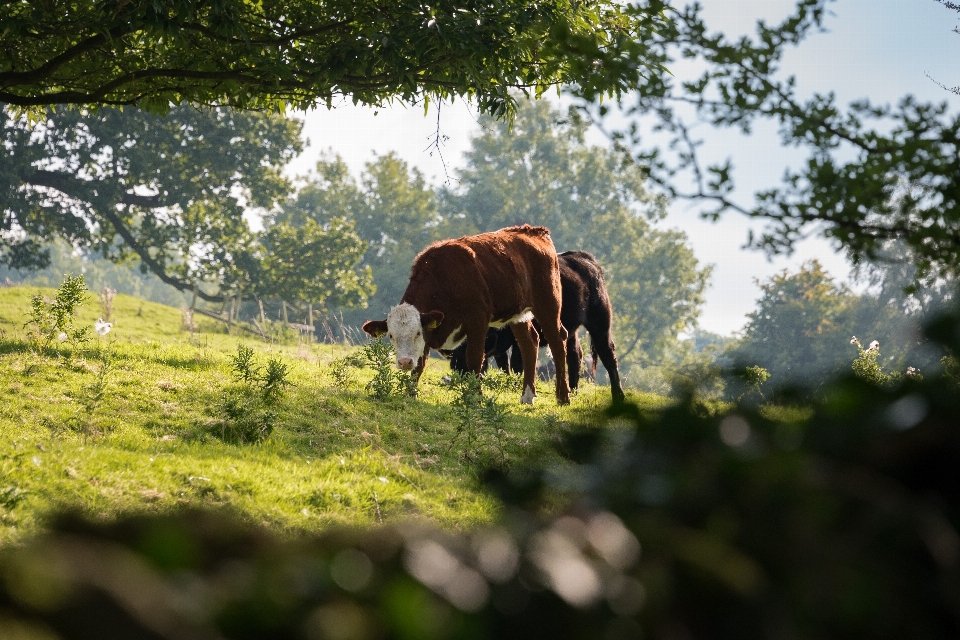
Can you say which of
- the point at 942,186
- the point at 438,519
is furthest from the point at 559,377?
the point at 942,186

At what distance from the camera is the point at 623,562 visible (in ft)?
3.40

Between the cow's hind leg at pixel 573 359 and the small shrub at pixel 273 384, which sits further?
the cow's hind leg at pixel 573 359

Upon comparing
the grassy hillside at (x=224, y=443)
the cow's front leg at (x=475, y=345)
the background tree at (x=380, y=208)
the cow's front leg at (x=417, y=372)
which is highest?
the background tree at (x=380, y=208)

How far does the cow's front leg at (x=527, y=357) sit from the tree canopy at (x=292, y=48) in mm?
4596

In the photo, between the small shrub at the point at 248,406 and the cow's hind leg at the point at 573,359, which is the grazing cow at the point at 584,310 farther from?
the small shrub at the point at 248,406

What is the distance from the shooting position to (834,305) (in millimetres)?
55906

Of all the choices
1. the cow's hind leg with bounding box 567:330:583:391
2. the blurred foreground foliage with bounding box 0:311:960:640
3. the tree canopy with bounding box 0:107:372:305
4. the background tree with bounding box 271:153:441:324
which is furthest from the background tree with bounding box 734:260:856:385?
the blurred foreground foliage with bounding box 0:311:960:640

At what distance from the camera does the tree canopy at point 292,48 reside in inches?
266

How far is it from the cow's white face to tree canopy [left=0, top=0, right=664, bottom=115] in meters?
2.84

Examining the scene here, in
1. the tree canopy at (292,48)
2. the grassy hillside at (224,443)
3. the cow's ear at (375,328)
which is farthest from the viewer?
the cow's ear at (375,328)

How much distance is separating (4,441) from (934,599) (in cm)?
684

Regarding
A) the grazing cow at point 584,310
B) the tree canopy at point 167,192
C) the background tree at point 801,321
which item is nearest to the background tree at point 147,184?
the tree canopy at point 167,192

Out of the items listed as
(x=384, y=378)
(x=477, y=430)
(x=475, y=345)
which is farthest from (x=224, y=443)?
(x=475, y=345)

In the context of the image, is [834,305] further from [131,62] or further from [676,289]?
[131,62]
